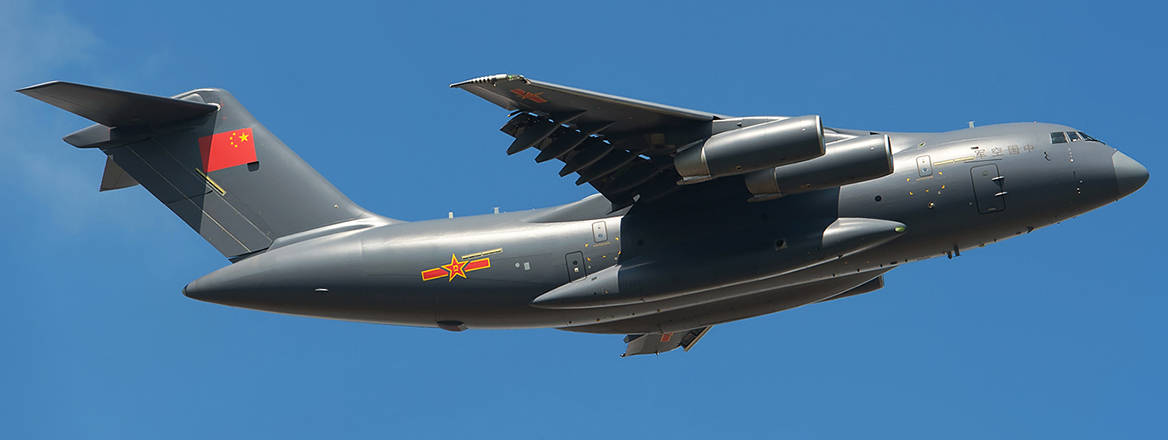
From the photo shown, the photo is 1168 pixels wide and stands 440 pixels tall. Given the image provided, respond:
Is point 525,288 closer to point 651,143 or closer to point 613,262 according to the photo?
point 613,262

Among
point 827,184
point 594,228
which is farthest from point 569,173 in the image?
point 827,184

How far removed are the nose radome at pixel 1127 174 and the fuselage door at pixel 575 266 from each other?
15.8 feet

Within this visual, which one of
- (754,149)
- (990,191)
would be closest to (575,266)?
(754,149)

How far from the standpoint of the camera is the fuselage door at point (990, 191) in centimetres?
1130

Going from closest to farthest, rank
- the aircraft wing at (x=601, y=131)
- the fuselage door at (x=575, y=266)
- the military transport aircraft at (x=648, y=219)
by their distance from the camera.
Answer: the aircraft wing at (x=601, y=131)
the military transport aircraft at (x=648, y=219)
the fuselage door at (x=575, y=266)

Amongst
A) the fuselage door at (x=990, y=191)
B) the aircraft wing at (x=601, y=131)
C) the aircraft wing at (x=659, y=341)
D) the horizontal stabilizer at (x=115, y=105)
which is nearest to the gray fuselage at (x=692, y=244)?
the fuselage door at (x=990, y=191)

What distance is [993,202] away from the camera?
445 inches

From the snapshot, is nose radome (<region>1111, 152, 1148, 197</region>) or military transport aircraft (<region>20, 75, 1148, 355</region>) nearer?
military transport aircraft (<region>20, 75, 1148, 355</region>)

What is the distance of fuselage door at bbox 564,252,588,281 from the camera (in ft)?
39.5

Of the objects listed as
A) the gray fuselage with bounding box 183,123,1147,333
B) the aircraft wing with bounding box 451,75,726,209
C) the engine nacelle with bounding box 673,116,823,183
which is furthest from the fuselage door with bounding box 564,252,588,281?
the engine nacelle with bounding box 673,116,823,183

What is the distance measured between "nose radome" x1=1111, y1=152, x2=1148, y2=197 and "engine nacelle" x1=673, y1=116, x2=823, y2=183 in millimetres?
2823

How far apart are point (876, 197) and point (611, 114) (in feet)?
8.07

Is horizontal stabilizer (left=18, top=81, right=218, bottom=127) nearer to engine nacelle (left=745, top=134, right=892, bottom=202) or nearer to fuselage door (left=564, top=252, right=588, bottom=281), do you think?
fuselage door (left=564, top=252, right=588, bottom=281)

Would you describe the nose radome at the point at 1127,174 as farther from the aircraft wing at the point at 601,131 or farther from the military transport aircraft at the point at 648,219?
the aircraft wing at the point at 601,131
